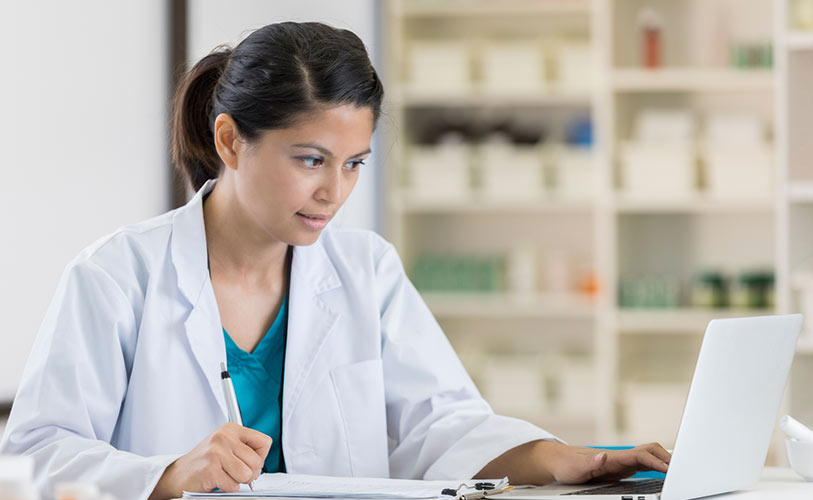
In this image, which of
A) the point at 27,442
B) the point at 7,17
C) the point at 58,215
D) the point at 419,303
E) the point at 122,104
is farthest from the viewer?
the point at 122,104

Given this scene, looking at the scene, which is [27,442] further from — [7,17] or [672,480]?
[7,17]

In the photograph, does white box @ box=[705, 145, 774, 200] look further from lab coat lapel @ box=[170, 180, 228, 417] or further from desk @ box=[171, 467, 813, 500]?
lab coat lapel @ box=[170, 180, 228, 417]

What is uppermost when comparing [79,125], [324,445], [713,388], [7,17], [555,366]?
[7,17]

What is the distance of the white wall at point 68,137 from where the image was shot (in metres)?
2.50

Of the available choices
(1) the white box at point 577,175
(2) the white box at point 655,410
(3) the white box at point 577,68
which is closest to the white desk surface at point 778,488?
(2) the white box at point 655,410

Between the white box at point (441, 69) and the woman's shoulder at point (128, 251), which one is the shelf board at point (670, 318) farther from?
the woman's shoulder at point (128, 251)

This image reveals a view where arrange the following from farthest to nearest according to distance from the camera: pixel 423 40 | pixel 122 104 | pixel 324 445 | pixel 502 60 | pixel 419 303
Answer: pixel 423 40
pixel 502 60
pixel 122 104
pixel 419 303
pixel 324 445

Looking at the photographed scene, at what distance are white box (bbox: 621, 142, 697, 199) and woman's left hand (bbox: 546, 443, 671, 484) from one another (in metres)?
2.32

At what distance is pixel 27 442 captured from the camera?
1448 millimetres

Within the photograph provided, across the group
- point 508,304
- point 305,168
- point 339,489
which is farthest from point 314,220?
point 508,304

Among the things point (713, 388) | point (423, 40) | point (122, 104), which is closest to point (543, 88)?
point (423, 40)

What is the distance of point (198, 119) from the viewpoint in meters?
1.76

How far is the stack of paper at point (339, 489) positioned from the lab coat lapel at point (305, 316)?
255mm

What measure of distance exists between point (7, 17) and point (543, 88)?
2006mm
